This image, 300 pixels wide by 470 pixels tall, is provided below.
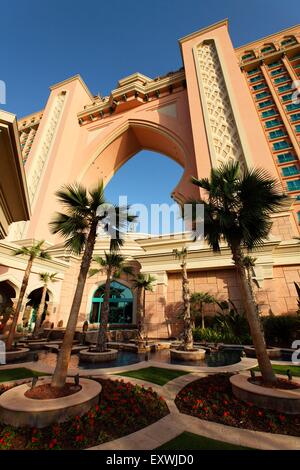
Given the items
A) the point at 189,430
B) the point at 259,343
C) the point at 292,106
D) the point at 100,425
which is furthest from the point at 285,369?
the point at 292,106

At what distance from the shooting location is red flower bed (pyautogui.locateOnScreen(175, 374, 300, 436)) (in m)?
4.93

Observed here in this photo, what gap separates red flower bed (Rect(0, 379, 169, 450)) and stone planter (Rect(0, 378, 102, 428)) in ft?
0.36

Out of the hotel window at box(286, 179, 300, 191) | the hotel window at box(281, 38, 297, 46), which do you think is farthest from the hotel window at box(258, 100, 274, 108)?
the hotel window at box(286, 179, 300, 191)

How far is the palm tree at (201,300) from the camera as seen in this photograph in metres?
19.0

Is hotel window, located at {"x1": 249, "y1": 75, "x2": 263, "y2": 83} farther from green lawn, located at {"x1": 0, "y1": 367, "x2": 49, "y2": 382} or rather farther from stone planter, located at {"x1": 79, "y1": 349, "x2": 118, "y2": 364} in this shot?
green lawn, located at {"x1": 0, "y1": 367, "x2": 49, "y2": 382}

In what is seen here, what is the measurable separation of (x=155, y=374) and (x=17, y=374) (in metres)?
5.60

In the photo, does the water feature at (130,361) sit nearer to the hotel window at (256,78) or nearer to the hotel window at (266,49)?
the hotel window at (256,78)

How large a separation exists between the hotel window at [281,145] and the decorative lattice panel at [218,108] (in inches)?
578

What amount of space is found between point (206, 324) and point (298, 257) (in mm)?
9724

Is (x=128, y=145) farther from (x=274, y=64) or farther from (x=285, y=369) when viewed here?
(x=285, y=369)

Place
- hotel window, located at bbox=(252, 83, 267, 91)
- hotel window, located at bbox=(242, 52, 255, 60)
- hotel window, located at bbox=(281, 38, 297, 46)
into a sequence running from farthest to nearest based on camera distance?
1. hotel window, located at bbox=(242, 52, 255, 60)
2. hotel window, located at bbox=(281, 38, 297, 46)
3. hotel window, located at bbox=(252, 83, 267, 91)

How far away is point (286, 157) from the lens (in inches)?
1430

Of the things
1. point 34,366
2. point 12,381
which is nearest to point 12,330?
point 34,366

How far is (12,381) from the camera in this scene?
306 inches
